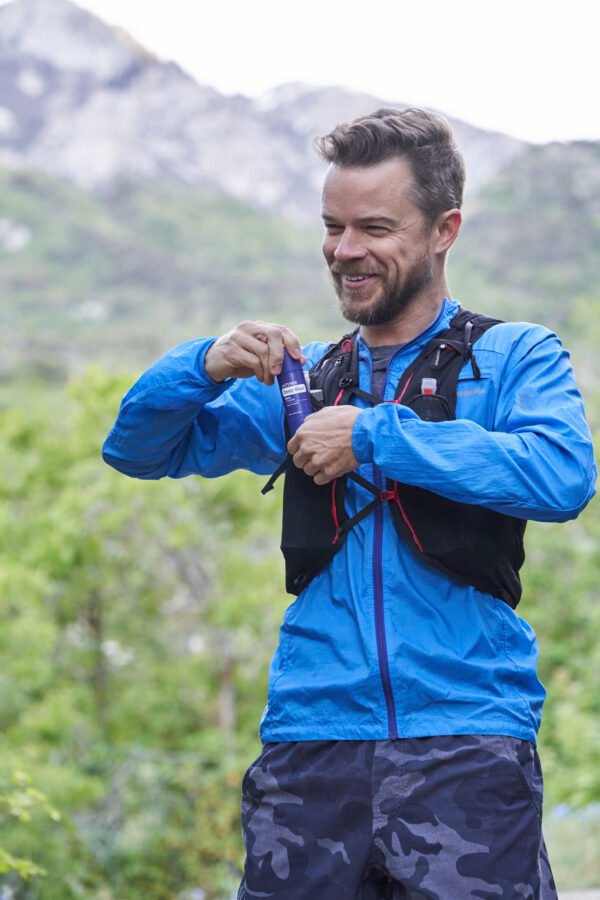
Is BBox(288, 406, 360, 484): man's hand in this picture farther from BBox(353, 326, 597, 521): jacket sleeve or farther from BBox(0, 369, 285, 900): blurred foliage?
BBox(0, 369, 285, 900): blurred foliage

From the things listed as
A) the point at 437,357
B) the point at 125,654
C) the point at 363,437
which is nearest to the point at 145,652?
the point at 125,654

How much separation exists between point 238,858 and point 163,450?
9611 millimetres

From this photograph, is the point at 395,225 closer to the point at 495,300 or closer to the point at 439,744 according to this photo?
the point at 439,744

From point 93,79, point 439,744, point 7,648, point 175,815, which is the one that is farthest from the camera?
point 93,79

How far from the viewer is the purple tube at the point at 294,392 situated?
1.99 meters

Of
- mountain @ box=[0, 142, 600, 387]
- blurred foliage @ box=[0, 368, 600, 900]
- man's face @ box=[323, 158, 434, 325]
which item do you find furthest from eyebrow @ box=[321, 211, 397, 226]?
mountain @ box=[0, 142, 600, 387]

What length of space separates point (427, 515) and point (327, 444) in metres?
0.21

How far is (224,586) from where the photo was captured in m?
12.2

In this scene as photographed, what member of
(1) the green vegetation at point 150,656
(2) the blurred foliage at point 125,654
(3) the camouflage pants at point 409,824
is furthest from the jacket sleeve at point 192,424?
(2) the blurred foliage at point 125,654

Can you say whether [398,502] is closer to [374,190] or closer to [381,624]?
[381,624]

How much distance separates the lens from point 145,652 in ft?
46.5

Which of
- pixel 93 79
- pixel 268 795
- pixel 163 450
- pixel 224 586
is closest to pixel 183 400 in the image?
pixel 163 450

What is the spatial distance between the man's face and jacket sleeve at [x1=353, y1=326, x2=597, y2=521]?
1.06 ft

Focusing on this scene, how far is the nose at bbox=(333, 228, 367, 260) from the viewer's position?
198cm
